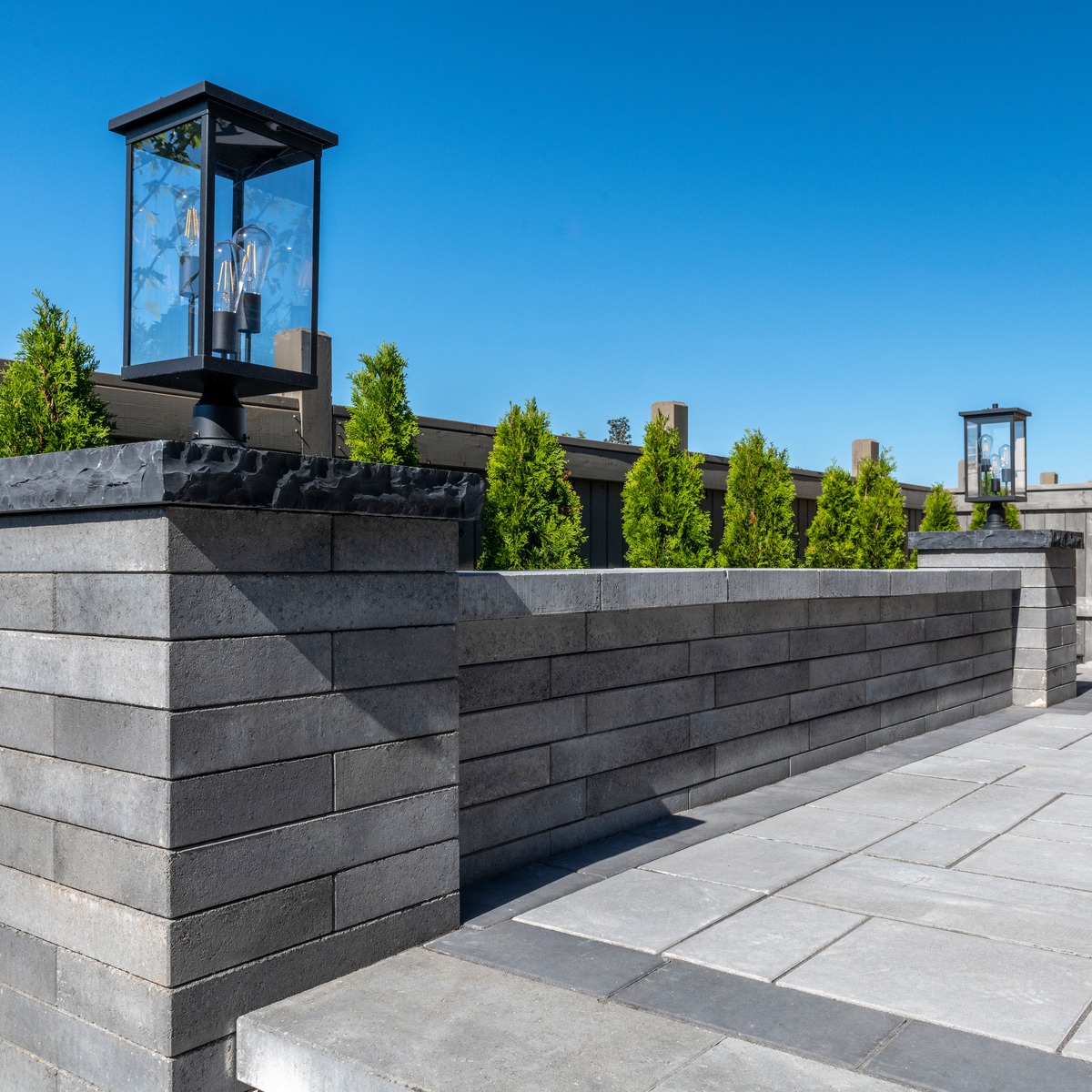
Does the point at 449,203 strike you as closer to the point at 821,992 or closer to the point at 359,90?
the point at 359,90

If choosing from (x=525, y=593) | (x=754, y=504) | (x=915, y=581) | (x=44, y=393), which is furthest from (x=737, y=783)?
(x=44, y=393)

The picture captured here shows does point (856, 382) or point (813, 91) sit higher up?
point (813, 91)

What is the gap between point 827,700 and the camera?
5.88 m

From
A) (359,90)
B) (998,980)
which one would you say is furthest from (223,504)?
(359,90)

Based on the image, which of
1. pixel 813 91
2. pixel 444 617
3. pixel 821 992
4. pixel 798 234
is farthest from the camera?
pixel 798 234

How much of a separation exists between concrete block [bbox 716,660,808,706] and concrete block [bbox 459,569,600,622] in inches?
51.1

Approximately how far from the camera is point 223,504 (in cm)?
232

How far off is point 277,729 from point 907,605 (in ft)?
17.6

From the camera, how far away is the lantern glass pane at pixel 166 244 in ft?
8.43

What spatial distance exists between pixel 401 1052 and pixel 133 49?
7225mm

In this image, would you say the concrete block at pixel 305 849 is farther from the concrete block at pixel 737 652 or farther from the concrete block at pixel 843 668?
the concrete block at pixel 843 668

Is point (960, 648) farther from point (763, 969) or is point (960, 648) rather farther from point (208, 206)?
point (208, 206)

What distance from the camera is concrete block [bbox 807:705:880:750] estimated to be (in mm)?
5773

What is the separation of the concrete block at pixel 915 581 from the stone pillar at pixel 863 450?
592 cm
